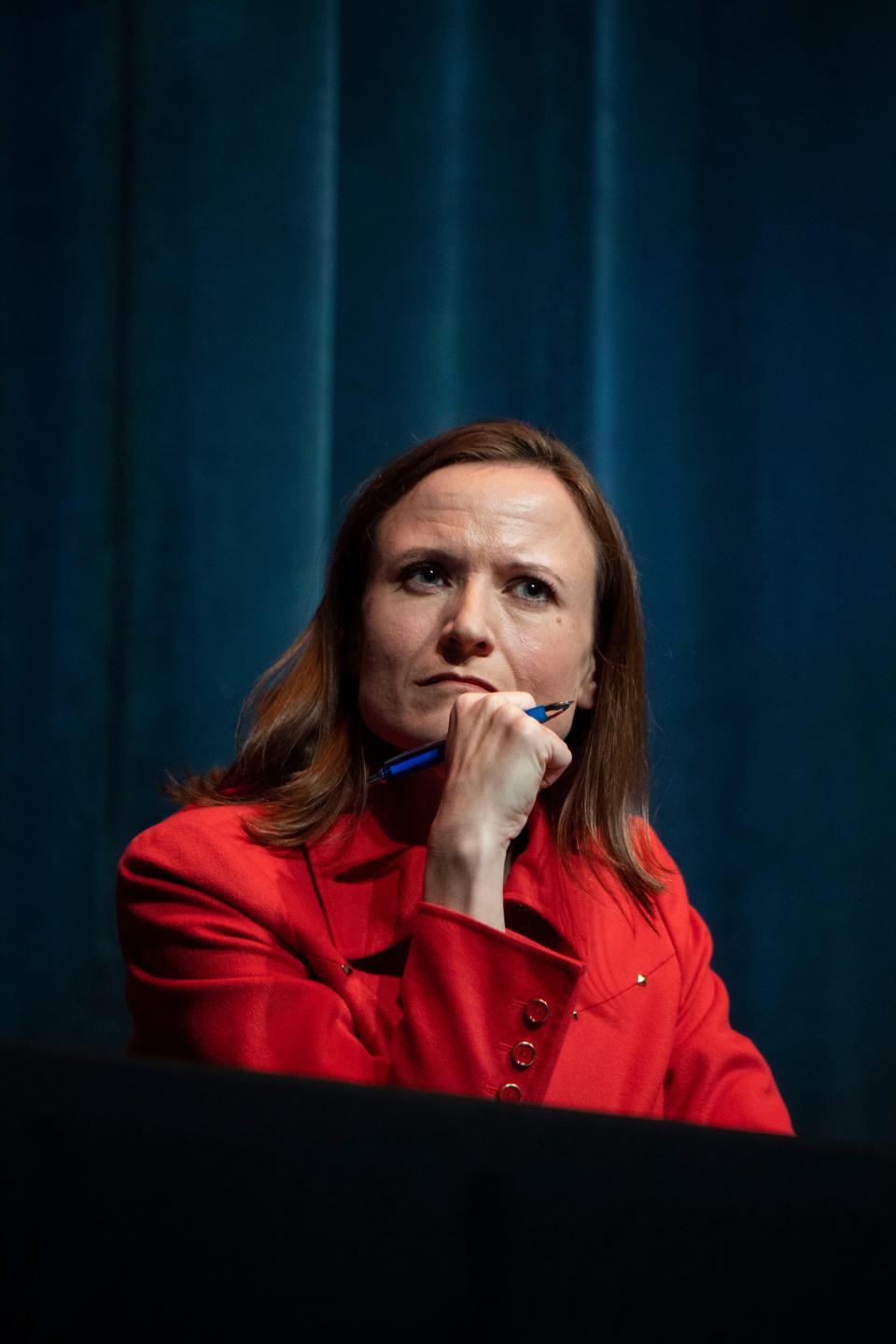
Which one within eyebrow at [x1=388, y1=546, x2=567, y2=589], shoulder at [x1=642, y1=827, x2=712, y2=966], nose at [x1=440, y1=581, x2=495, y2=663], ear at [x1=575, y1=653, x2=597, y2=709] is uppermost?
eyebrow at [x1=388, y1=546, x2=567, y2=589]

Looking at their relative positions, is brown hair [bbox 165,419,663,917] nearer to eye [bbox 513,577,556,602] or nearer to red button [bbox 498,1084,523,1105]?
eye [bbox 513,577,556,602]

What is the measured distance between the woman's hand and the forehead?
0.16m

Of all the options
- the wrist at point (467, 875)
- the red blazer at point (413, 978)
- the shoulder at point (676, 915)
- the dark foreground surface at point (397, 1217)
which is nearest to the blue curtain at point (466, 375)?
the shoulder at point (676, 915)

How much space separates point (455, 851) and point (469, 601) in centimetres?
26

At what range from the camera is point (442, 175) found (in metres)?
1.91

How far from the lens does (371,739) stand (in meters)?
1.30

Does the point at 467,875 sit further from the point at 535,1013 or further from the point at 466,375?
the point at 466,375

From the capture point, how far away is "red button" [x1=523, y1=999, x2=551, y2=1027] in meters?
1.00

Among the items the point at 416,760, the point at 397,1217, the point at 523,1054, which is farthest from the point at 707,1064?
the point at 397,1217

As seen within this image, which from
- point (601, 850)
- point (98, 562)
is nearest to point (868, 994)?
point (601, 850)

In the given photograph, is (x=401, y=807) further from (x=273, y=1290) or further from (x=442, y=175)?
(x=442, y=175)

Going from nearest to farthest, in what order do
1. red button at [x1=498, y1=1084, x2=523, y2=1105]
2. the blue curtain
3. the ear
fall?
red button at [x1=498, y1=1084, x2=523, y2=1105] → the ear → the blue curtain

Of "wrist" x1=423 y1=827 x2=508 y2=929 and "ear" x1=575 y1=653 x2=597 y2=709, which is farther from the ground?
Answer: "ear" x1=575 y1=653 x2=597 y2=709

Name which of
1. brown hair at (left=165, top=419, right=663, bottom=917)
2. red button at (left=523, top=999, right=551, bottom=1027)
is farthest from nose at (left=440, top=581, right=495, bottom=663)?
red button at (left=523, top=999, right=551, bottom=1027)
